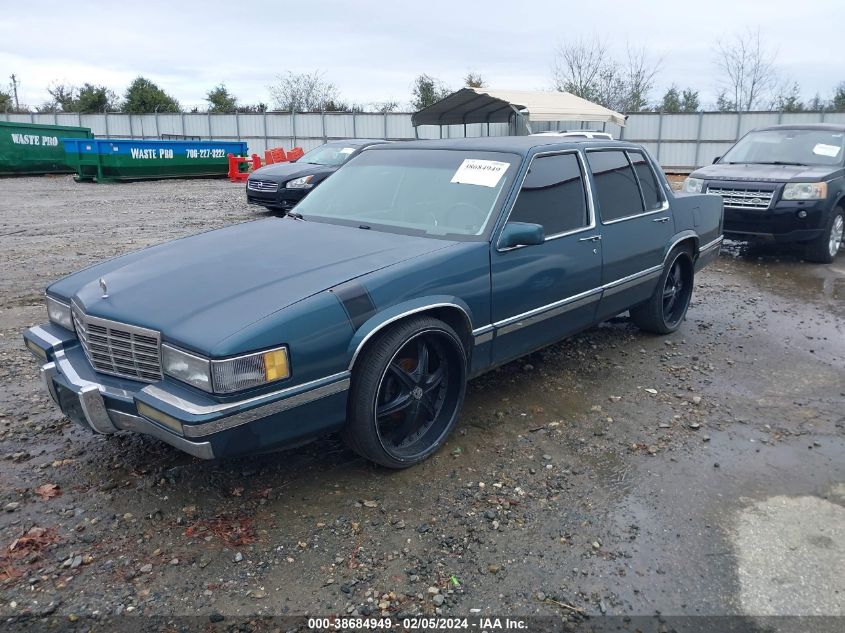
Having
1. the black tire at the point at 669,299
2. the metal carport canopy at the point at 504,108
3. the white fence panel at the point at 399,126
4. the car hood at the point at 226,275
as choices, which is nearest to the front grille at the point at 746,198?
the black tire at the point at 669,299

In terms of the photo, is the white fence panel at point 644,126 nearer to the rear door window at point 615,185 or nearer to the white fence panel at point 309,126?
the white fence panel at point 309,126

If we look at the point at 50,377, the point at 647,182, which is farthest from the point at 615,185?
the point at 50,377

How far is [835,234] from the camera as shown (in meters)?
8.84

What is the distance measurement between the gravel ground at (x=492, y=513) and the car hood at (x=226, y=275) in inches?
34.3

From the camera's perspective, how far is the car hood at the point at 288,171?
1246 centimetres

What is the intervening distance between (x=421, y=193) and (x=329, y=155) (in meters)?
10.4

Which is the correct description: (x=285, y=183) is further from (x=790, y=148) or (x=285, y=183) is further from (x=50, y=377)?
(x=50, y=377)

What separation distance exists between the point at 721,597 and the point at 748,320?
431cm

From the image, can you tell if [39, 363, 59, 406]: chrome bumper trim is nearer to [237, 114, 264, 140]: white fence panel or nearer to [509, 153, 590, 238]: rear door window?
[509, 153, 590, 238]: rear door window

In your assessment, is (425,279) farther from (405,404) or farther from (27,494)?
(27,494)

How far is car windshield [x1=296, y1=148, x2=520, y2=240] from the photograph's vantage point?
12.5ft

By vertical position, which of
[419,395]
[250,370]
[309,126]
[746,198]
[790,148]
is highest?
[309,126]

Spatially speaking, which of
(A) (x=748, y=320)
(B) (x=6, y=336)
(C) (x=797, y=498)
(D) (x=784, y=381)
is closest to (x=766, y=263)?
(A) (x=748, y=320)

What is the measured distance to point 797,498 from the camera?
322 centimetres
